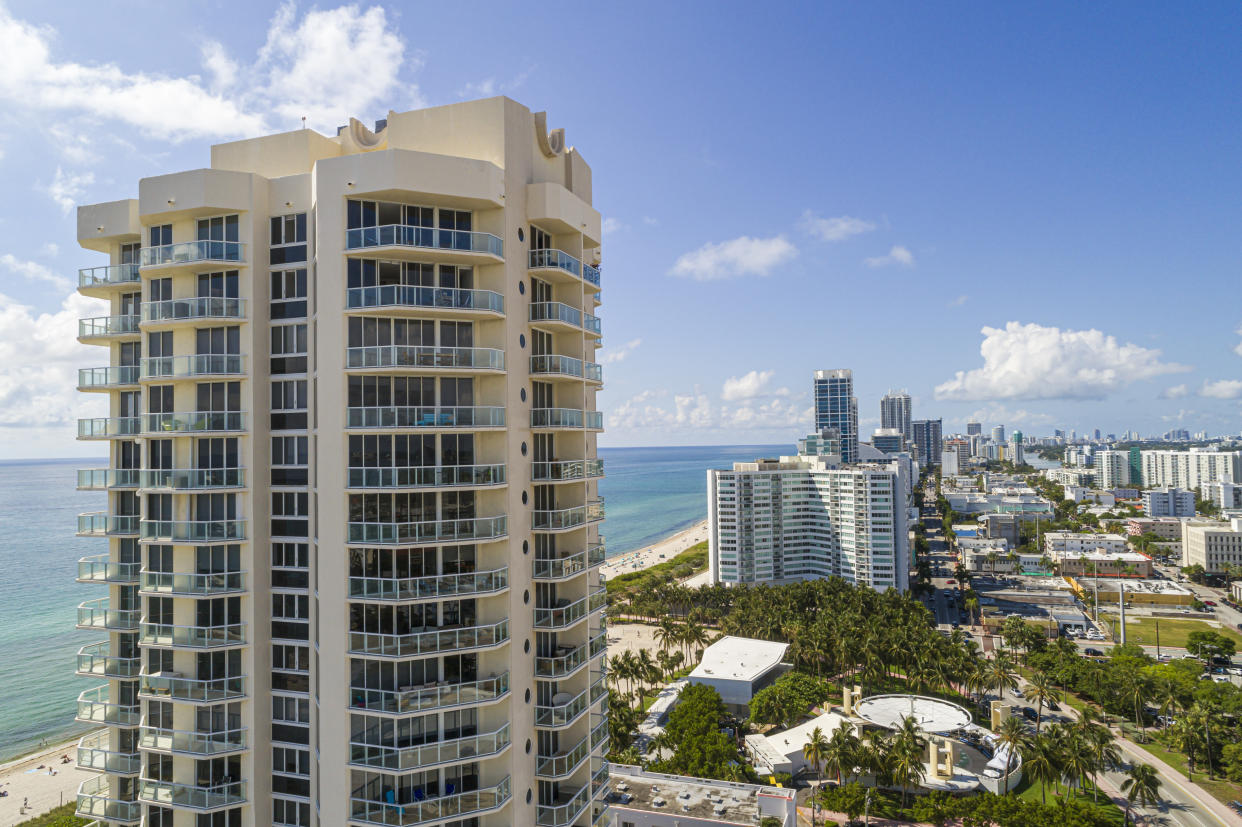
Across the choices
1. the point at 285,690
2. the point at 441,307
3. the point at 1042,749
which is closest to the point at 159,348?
the point at 441,307

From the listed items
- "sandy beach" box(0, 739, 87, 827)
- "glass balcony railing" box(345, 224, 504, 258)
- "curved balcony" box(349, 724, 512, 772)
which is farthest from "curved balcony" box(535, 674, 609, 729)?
"sandy beach" box(0, 739, 87, 827)

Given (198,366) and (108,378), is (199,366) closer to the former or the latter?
(198,366)

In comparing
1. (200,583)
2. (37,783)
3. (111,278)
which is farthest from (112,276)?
(37,783)

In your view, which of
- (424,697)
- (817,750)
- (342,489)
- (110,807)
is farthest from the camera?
(817,750)

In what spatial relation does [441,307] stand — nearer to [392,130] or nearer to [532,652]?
[392,130]

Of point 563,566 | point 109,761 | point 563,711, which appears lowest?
point 109,761

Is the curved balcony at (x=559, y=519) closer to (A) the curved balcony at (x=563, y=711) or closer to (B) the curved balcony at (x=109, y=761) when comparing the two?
(A) the curved balcony at (x=563, y=711)

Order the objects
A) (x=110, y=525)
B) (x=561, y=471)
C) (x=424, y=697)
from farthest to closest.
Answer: (x=561, y=471) < (x=110, y=525) < (x=424, y=697)
